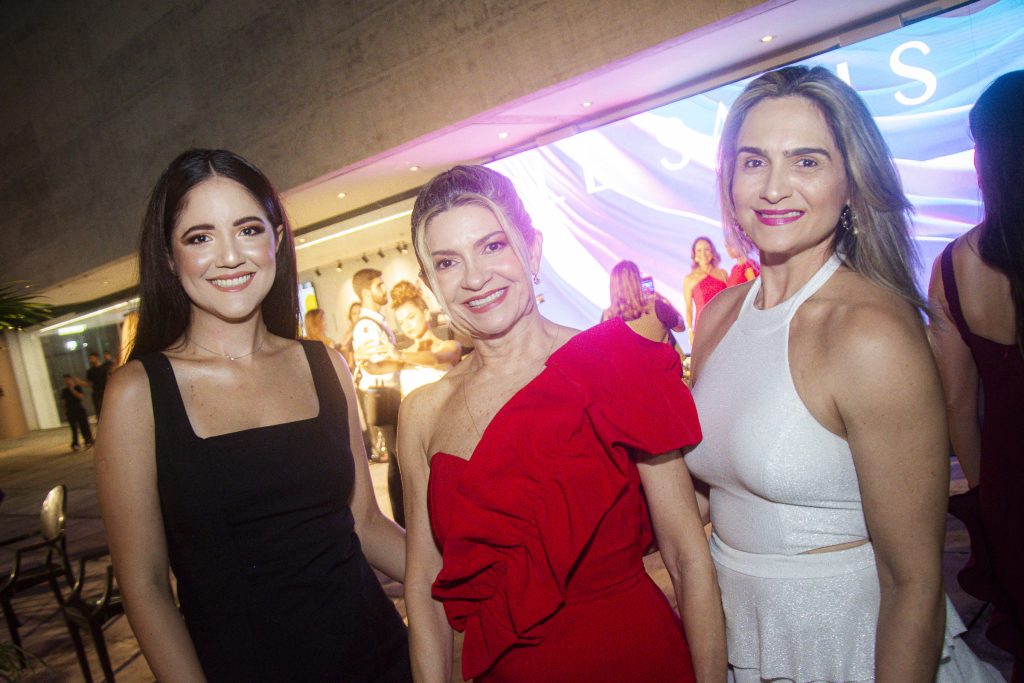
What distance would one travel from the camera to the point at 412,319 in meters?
5.33

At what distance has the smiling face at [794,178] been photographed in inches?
49.1

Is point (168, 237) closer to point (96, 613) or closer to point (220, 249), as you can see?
point (220, 249)

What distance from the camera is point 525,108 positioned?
5.22m

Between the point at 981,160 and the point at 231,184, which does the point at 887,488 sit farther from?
the point at 231,184

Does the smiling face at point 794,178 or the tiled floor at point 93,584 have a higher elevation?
the smiling face at point 794,178

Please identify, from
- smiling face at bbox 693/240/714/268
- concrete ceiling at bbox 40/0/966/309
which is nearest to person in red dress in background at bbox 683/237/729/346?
smiling face at bbox 693/240/714/268

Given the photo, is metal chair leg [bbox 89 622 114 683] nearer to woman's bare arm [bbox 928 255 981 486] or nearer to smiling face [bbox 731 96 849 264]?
smiling face [bbox 731 96 849 264]

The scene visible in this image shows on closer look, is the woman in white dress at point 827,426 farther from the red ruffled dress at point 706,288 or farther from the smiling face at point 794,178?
the red ruffled dress at point 706,288

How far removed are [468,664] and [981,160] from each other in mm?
1699

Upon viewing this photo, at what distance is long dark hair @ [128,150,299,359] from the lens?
148 centimetres

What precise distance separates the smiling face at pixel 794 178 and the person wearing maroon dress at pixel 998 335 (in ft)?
1.58

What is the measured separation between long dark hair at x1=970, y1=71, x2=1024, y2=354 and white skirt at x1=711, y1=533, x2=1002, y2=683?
74cm

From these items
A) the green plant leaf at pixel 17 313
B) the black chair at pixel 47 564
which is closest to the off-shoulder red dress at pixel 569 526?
the green plant leaf at pixel 17 313

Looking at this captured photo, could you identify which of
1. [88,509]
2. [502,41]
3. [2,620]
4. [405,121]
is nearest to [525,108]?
[502,41]
